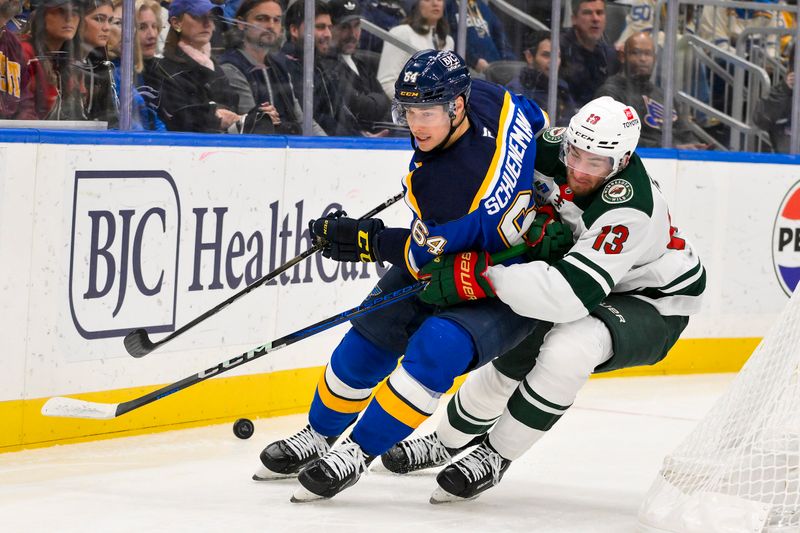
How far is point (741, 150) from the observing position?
5.99m

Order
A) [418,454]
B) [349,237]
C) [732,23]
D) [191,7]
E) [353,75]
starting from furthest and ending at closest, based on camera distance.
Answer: [732,23] < [353,75] < [191,7] < [418,454] < [349,237]

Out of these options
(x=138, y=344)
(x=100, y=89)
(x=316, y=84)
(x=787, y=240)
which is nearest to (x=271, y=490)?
(x=138, y=344)

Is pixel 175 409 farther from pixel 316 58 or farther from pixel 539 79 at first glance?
pixel 539 79

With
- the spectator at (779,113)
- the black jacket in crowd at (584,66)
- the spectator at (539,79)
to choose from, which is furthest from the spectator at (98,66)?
the spectator at (779,113)

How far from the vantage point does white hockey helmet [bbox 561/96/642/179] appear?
314 cm

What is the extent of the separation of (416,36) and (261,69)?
713 mm

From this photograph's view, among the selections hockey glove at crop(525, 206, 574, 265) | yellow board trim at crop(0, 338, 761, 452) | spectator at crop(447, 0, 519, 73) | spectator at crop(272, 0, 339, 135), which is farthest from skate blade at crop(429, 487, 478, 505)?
spectator at crop(447, 0, 519, 73)

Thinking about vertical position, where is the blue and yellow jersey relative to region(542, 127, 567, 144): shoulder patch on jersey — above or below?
below

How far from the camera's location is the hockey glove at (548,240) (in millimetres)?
3246

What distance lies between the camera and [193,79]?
429cm

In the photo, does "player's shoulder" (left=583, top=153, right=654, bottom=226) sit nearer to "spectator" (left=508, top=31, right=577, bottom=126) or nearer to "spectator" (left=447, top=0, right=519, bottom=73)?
"spectator" (left=447, top=0, right=519, bottom=73)

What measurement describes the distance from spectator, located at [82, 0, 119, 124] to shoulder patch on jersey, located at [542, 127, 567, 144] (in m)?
1.38

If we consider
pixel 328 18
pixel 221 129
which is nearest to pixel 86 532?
pixel 221 129

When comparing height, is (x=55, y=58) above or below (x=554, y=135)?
above
